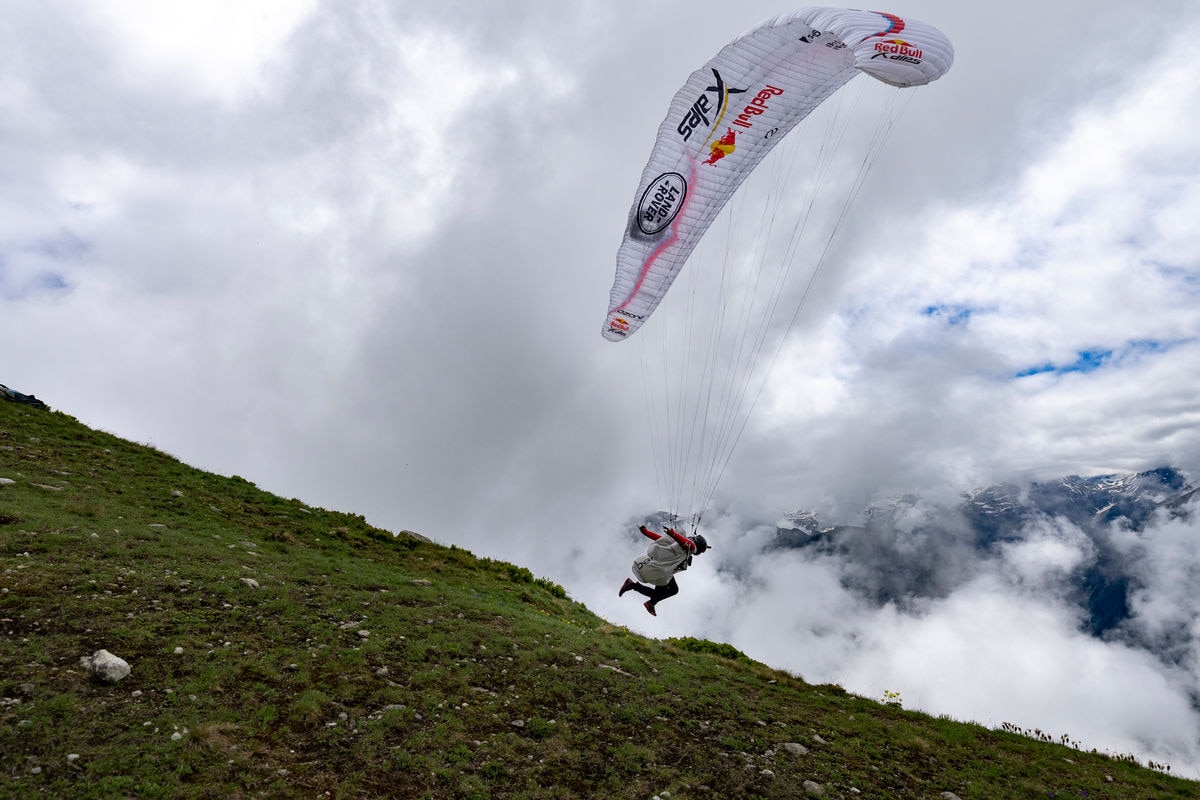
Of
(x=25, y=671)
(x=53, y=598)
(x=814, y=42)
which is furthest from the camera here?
(x=814, y=42)

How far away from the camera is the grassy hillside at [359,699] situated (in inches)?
227

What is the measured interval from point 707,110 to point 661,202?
6.61 feet

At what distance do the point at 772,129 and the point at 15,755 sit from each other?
14.4m

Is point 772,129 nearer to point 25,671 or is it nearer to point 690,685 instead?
point 690,685

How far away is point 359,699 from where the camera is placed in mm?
7453

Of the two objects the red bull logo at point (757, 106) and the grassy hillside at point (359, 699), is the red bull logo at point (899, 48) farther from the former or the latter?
the grassy hillside at point (359, 699)

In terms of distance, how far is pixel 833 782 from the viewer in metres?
7.97

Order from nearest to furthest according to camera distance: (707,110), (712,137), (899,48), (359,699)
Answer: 1. (359,699)
2. (899,48)
3. (707,110)
4. (712,137)

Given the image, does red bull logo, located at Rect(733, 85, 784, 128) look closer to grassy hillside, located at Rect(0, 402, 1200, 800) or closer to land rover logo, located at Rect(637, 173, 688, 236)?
land rover logo, located at Rect(637, 173, 688, 236)

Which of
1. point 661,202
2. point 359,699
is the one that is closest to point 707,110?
point 661,202

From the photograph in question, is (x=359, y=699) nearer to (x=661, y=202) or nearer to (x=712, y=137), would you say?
(x=661, y=202)

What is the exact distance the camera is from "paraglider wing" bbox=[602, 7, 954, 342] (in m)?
11.0

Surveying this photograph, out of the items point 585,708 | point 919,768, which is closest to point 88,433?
point 585,708

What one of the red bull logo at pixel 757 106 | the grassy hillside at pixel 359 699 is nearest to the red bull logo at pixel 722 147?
the red bull logo at pixel 757 106
